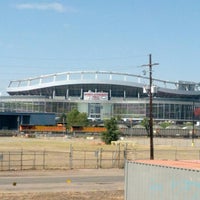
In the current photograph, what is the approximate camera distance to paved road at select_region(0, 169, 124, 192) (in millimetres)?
33375

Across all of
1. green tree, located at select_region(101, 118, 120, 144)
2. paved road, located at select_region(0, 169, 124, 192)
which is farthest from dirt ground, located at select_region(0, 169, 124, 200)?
green tree, located at select_region(101, 118, 120, 144)

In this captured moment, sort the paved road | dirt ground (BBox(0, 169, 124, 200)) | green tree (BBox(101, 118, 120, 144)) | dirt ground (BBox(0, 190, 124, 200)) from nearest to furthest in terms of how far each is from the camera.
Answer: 1. dirt ground (BBox(0, 190, 124, 200))
2. dirt ground (BBox(0, 169, 124, 200))
3. the paved road
4. green tree (BBox(101, 118, 120, 144))

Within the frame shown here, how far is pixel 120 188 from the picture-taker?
34219mm

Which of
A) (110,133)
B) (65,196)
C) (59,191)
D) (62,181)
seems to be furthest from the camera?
(110,133)

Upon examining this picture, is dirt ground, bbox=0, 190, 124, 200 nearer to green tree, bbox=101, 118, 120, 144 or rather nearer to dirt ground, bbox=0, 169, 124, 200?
dirt ground, bbox=0, 169, 124, 200

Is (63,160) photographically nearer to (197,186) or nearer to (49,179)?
(49,179)

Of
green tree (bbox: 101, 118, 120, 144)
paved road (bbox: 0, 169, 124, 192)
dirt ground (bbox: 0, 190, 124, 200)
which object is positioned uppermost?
green tree (bbox: 101, 118, 120, 144)

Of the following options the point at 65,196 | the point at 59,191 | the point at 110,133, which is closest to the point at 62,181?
the point at 59,191

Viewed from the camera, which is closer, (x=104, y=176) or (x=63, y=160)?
(x=104, y=176)

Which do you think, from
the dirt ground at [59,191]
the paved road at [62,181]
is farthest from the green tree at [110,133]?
the dirt ground at [59,191]

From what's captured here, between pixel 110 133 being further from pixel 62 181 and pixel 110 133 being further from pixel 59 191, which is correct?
pixel 59 191

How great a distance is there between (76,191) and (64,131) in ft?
475

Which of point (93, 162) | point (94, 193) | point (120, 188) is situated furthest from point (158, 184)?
point (93, 162)

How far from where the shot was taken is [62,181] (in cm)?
3809
